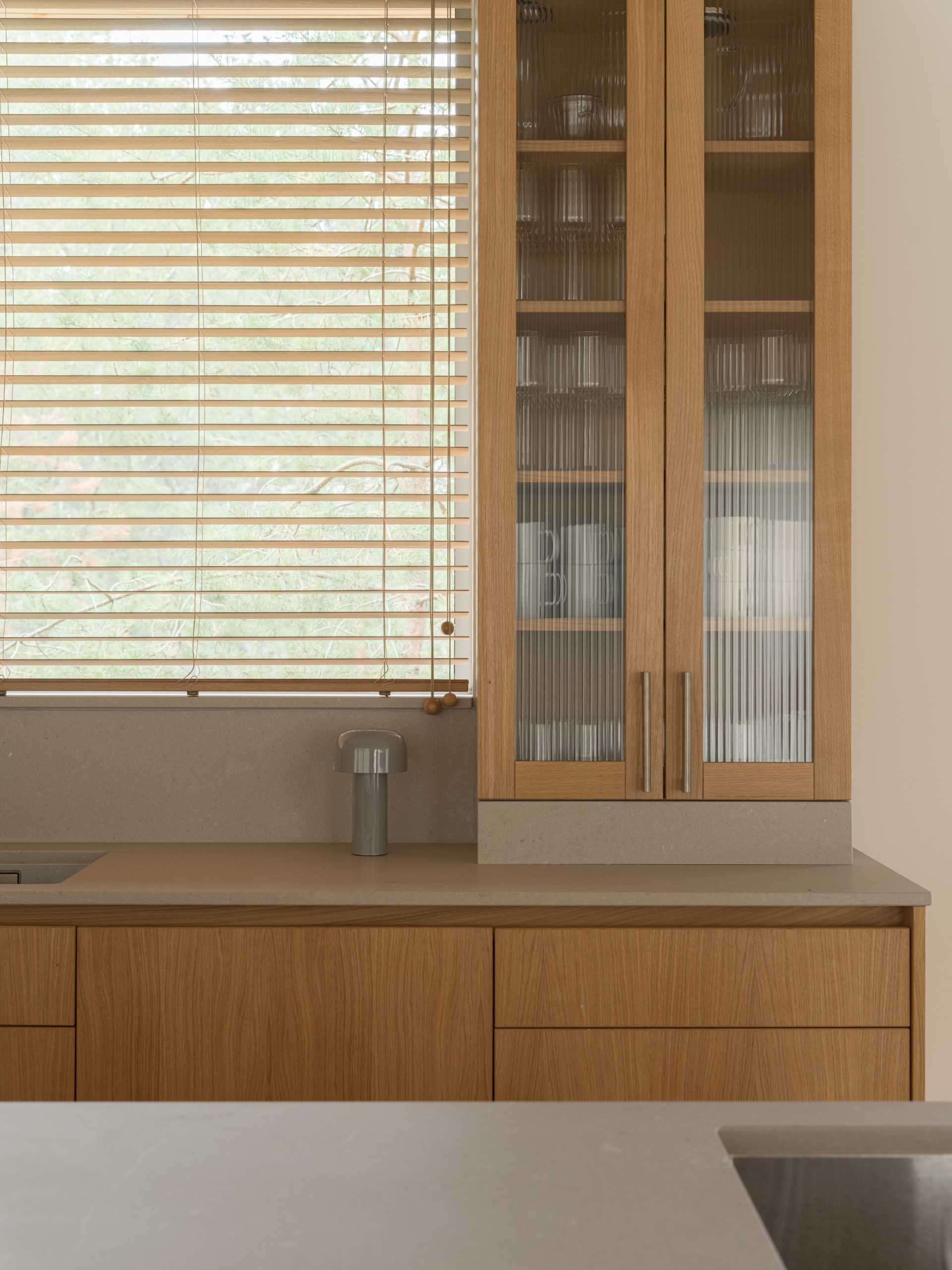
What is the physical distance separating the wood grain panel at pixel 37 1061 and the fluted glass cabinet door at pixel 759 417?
3.72 ft

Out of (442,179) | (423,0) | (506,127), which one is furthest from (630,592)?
(423,0)

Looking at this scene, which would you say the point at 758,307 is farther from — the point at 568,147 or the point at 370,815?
the point at 370,815

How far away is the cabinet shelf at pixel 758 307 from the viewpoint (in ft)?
6.41

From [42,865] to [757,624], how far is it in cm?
148

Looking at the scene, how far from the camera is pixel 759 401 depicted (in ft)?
6.42

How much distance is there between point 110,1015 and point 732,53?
200cm

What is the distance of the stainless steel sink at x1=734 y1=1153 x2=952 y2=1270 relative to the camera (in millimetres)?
835

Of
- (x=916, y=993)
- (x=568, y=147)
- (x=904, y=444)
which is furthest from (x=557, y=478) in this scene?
(x=916, y=993)

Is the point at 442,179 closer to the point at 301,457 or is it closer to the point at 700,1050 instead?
the point at 301,457

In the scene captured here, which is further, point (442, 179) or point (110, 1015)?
point (442, 179)

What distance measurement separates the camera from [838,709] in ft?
6.36

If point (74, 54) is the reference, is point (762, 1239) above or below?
below

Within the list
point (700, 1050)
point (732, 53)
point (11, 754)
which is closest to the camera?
point (700, 1050)

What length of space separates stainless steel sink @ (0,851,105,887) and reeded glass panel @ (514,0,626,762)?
93cm
